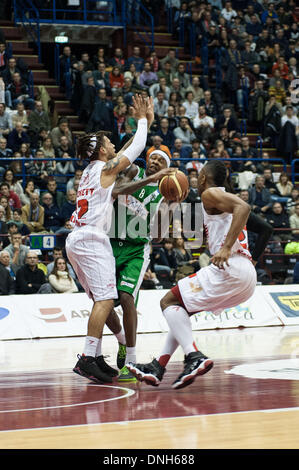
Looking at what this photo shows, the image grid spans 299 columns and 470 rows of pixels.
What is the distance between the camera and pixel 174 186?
6.87m

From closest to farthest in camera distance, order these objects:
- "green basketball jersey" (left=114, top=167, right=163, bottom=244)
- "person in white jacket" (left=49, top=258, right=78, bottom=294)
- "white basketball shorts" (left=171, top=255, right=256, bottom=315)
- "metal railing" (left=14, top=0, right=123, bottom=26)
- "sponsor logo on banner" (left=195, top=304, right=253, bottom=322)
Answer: "white basketball shorts" (left=171, top=255, right=256, bottom=315) < "green basketball jersey" (left=114, top=167, right=163, bottom=244) < "sponsor logo on banner" (left=195, top=304, right=253, bottom=322) < "person in white jacket" (left=49, top=258, right=78, bottom=294) < "metal railing" (left=14, top=0, right=123, bottom=26)

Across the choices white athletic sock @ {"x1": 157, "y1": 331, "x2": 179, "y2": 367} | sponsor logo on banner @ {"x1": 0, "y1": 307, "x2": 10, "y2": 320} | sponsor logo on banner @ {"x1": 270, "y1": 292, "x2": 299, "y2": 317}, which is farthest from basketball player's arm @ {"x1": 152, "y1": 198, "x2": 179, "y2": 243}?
sponsor logo on banner @ {"x1": 270, "y1": 292, "x2": 299, "y2": 317}

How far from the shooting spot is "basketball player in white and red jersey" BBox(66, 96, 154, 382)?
6.82 metres

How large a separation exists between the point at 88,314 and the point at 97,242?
226 inches

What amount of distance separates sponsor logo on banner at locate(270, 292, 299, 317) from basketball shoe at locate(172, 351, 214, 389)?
24.7 feet

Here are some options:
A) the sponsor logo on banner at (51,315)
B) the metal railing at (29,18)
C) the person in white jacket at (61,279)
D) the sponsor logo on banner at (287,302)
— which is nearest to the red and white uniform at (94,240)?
the sponsor logo on banner at (51,315)

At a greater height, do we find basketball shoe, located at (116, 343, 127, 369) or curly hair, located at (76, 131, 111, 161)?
curly hair, located at (76, 131, 111, 161)

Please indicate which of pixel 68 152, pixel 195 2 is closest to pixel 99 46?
pixel 195 2

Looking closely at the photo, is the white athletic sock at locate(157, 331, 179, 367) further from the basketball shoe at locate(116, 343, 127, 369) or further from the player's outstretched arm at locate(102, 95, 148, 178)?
the player's outstretched arm at locate(102, 95, 148, 178)

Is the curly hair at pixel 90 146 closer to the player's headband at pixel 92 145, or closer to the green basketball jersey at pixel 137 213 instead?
the player's headband at pixel 92 145

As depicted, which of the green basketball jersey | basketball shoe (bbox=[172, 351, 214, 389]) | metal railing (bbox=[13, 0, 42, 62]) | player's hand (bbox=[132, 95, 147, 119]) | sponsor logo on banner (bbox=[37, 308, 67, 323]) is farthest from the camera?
metal railing (bbox=[13, 0, 42, 62])

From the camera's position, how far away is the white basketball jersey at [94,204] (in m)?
6.99

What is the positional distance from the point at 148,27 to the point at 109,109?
22.7ft

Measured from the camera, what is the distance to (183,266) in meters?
14.9
